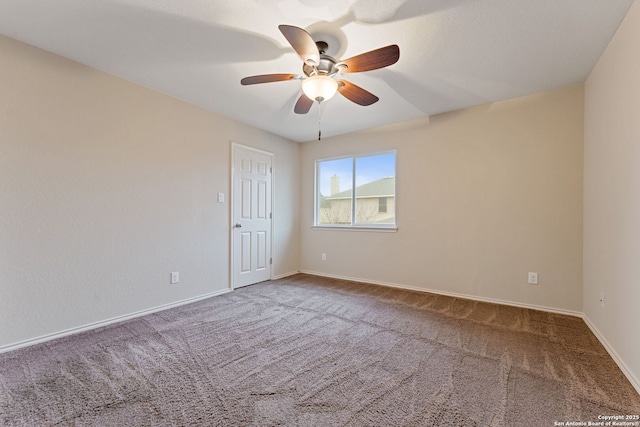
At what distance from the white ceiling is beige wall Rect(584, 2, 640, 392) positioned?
9.3 inches

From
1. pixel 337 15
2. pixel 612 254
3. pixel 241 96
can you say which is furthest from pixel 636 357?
pixel 241 96

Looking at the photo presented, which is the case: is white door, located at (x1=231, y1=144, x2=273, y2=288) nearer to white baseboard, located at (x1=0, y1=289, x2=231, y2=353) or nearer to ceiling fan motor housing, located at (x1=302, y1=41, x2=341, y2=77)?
white baseboard, located at (x1=0, y1=289, x2=231, y2=353)

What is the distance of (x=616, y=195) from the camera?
6.57 feet

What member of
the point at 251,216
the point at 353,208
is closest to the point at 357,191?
the point at 353,208

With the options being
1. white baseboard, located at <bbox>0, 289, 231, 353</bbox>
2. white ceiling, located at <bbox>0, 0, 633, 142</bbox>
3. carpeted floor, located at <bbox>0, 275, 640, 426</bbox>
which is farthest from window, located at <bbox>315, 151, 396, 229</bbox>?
white baseboard, located at <bbox>0, 289, 231, 353</bbox>

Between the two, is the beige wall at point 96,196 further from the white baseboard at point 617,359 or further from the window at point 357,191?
the white baseboard at point 617,359

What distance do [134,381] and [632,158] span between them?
352 centimetres

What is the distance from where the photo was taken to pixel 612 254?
6.79ft

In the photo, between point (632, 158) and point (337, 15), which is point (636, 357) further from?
point (337, 15)

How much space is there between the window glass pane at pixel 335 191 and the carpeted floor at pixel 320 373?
207 centimetres

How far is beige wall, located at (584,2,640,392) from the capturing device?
1.74 metres

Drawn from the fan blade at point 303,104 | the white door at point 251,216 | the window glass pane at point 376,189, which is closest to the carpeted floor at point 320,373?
the white door at point 251,216

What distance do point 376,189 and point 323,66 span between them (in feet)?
7.89

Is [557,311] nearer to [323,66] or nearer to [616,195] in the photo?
[616,195]
